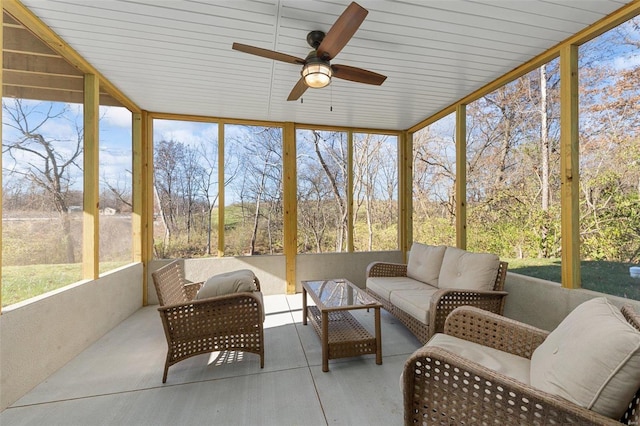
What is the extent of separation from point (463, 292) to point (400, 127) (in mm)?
3250

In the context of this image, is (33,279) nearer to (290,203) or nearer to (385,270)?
(290,203)

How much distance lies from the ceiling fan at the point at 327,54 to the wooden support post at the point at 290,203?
1851mm

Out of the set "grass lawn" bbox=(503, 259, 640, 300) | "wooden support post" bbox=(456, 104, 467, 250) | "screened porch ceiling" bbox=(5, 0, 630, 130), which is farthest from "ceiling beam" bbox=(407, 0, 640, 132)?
"grass lawn" bbox=(503, 259, 640, 300)

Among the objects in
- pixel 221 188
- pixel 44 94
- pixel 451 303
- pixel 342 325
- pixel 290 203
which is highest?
pixel 44 94

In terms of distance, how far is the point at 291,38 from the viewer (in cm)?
229

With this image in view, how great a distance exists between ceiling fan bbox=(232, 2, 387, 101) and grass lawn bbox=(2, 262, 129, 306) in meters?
2.32

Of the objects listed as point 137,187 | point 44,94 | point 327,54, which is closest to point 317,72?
point 327,54

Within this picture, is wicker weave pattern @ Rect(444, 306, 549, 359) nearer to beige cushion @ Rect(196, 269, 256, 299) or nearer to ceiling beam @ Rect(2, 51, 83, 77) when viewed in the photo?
beige cushion @ Rect(196, 269, 256, 299)

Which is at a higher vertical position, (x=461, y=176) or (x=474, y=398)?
(x=461, y=176)

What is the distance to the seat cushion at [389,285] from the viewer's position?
303 centimetres

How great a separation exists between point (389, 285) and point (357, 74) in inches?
88.9

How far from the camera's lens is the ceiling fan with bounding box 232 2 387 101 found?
163cm

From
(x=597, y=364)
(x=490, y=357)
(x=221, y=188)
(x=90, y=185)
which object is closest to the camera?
(x=597, y=364)

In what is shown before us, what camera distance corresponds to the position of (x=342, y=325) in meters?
2.62
